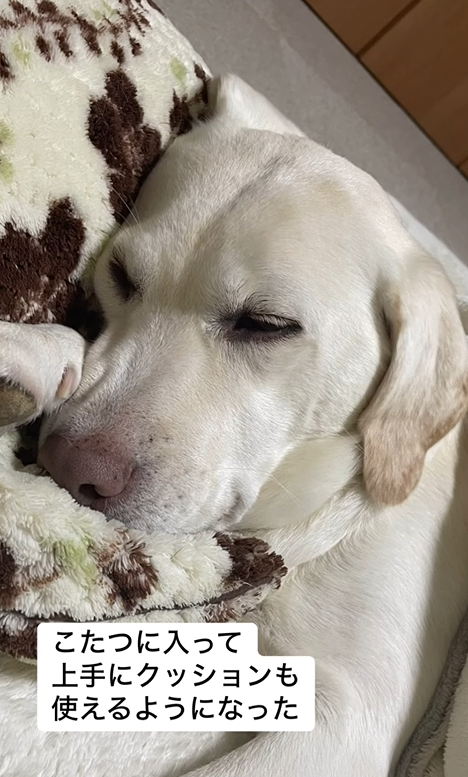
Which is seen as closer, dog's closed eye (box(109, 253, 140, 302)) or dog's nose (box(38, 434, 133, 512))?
dog's nose (box(38, 434, 133, 512))

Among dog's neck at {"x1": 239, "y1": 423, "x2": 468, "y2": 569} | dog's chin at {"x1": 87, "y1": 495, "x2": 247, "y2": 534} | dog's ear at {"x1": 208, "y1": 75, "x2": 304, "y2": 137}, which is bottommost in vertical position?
dog's chin at {"x1": 87, "y1": 495, "x2": 247, "y2": 534}

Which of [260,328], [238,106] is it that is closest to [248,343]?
[260,328]

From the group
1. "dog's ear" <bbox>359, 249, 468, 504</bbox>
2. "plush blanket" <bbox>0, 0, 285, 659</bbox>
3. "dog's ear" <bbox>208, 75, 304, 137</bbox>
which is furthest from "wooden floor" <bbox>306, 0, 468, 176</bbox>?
"dog's ear" <bbox>359, 249, 468, 504</bbox>

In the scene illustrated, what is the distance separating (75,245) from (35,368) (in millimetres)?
275

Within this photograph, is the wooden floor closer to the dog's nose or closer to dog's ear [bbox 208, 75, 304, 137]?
dog's ear [bbox 208, 75, 304, 137]

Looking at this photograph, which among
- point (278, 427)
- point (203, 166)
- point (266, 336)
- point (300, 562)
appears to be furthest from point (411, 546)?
point (203, 166)

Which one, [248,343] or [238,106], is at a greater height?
[238,106]

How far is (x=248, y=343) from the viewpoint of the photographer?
101cm

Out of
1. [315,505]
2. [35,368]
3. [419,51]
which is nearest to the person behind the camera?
[35,368]

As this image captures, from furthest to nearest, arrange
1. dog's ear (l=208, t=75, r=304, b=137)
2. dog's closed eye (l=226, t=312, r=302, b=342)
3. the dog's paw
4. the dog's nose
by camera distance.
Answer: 1. dog's ear (l=208, t=75, r=304, b=137)
2. dog's closed eye (l=226, t=312, r=302, b=342)
3. the dog's nose
4. the dog's paw

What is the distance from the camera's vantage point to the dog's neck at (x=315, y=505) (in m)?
1.09

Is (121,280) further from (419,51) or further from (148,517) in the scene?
(419,51)

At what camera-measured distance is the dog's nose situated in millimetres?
882

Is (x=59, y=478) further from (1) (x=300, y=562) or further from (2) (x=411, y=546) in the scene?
(2) (x=411, y=546)
